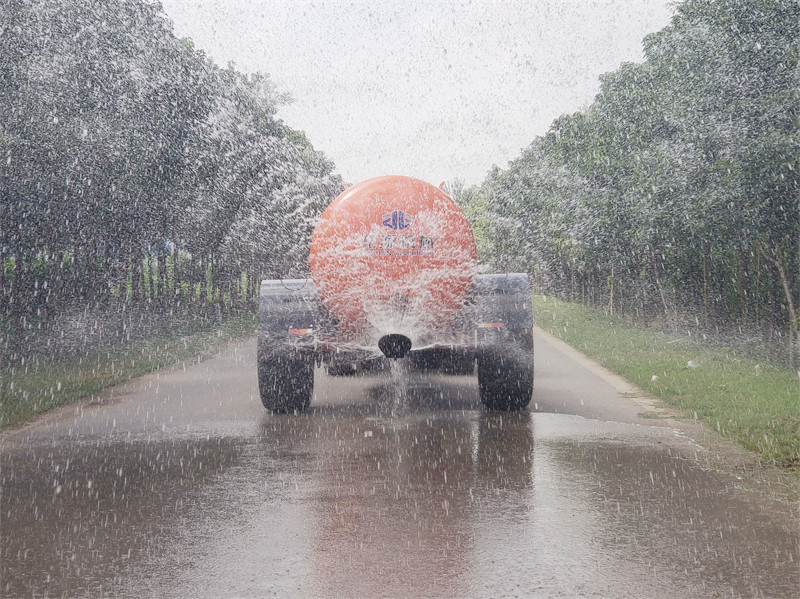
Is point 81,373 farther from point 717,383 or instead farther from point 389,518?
point 717,383

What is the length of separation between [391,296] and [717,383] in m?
4.78

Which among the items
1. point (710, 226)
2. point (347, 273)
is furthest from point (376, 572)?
point (710, 226)

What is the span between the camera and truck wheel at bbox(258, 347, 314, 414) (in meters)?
8.65

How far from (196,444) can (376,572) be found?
3.64 metres

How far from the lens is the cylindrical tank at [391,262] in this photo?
8.14 m

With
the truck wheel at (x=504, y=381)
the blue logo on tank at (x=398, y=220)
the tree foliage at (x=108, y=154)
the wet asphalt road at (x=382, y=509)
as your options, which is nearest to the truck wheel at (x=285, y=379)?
the wet asphalt road at (x=382, y=509)

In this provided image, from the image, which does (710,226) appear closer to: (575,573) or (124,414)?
(124,414)

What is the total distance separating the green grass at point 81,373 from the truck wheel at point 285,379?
2.51m

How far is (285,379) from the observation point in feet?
28.8

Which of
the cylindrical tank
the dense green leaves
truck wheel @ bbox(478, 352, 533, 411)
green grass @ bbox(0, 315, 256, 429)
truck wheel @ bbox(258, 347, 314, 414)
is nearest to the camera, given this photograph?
the cylindrical tank

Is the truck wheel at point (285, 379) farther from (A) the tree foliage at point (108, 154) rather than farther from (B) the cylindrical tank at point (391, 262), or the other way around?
(A) the tree foliage at point (108, 154)

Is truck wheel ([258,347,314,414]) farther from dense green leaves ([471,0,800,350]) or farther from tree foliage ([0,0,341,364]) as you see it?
dense green leaves ([471,0,800,350])

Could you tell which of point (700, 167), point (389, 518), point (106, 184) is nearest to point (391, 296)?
point (389, 518)

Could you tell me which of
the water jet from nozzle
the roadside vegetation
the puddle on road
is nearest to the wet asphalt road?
the puddle on road
